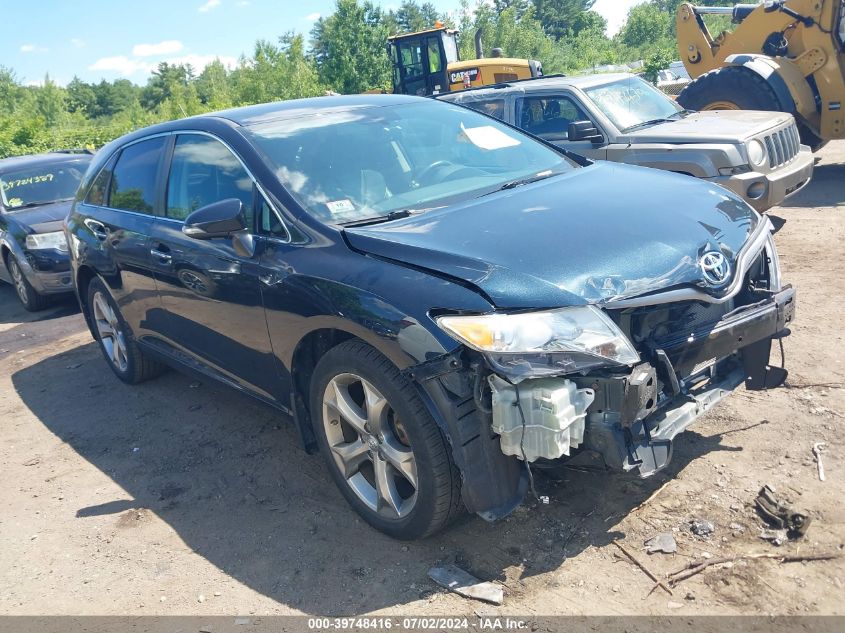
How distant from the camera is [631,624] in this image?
8.75ft

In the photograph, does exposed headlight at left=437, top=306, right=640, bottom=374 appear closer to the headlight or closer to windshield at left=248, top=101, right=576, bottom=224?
windshield at left=248, top=101, right=576, bottom=224

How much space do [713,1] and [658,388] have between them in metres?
56.2

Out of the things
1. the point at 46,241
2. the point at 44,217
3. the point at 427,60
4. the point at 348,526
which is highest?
the point at 427,60

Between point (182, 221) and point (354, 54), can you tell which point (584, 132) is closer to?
point (182, 221)

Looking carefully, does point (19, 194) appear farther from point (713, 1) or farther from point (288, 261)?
point (713, 1)

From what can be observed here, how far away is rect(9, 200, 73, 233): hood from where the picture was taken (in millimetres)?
8594

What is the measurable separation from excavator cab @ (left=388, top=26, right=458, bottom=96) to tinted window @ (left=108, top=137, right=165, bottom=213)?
13.2 meters

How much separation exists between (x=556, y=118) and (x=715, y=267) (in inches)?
206

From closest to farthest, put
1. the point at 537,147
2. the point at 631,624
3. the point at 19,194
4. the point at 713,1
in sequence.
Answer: the point at 631,624, the point at 537,147, the point at 19,194, the point at 713,1

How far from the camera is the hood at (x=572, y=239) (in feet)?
9.33

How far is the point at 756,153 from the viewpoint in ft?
23.0

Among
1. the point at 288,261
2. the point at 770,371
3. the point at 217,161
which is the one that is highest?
the point at 217,161

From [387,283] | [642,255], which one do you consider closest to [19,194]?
[387,283]

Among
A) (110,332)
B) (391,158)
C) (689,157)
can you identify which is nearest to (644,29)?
(689,157)
